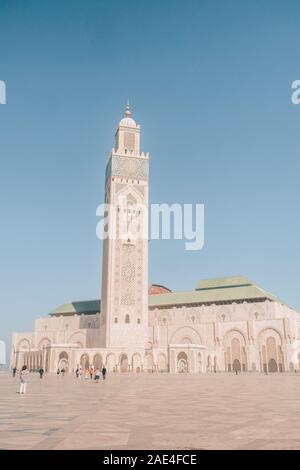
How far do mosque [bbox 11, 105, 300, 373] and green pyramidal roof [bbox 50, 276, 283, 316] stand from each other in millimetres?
178

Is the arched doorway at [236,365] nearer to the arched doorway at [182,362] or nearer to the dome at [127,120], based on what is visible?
the arched doorway at [182,362]

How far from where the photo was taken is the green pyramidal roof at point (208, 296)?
74.2 m

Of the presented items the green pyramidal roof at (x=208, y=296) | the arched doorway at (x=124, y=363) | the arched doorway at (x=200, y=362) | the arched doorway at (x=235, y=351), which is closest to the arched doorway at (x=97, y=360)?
the arched doorway at (x=124, y=363)

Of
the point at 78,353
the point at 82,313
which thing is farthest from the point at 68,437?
the point at 82,313

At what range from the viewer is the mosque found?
60.6 meters

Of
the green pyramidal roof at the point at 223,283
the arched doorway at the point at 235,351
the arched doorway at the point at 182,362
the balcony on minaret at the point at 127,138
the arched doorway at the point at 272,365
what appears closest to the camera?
the arched doorway at the point at 182,362

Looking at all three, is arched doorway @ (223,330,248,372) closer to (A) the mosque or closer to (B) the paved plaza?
(A) the mosque

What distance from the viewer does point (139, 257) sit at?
6762 cm

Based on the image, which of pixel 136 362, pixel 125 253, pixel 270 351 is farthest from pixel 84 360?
pixel 270 351

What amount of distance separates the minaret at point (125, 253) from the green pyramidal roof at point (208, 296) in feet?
46.2

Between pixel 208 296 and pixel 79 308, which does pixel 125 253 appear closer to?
pixel 208 296

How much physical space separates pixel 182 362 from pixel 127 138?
36943 mm

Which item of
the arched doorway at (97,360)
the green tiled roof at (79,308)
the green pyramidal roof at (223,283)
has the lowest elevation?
the arched doorway at (97,360)
